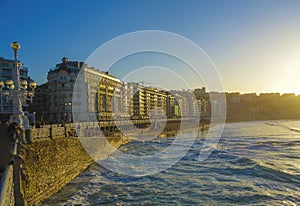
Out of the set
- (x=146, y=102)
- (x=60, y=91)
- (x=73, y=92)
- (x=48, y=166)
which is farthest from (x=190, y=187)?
(x=146, y=102)

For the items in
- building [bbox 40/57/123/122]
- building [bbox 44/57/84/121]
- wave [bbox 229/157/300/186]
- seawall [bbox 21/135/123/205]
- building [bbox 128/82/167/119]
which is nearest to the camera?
seawall [bbox 21/135/123/205]

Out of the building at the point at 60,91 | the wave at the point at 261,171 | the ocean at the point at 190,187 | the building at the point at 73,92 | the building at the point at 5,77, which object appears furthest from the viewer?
the building at the point at 73,92

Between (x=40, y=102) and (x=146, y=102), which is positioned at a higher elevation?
(x=146, y=102)

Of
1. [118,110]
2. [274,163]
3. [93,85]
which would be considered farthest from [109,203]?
[118,110]

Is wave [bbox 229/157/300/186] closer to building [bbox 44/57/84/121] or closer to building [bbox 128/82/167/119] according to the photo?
building [bbox 44/57/84/121]

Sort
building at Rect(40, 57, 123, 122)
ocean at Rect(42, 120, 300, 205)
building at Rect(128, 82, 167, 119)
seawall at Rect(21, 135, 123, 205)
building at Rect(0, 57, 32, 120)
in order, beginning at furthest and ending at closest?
building at Rect(128, 82, 167, 119), building at Rect(40, 57, 123, 122), building at Rect(0, 57, 32, 120), ocean at Rect(42, 120, 300, 205), seawall at Rect(21, 135, 123, 205)

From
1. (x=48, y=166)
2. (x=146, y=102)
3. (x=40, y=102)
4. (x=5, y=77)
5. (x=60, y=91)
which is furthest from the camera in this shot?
(x=146, y=102)

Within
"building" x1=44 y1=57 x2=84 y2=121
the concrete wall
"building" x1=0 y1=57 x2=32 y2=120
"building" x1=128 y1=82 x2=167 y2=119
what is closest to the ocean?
the concrete wall

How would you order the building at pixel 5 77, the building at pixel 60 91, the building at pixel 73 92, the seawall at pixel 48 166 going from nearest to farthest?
the seawall at pixel 48 166 → the building at pixel 5 77 → the building at pixel 60 91 → the building at pixel 73 92

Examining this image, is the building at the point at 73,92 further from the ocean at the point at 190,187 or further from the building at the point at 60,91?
the ocean at the point at 190,187

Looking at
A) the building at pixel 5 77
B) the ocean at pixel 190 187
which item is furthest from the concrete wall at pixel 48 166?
the building at pixel 5 77

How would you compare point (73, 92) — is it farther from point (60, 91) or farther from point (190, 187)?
point (190, 187)

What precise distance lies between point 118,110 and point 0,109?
3714 centimetres

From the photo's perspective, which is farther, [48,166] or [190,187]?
[190,187]
